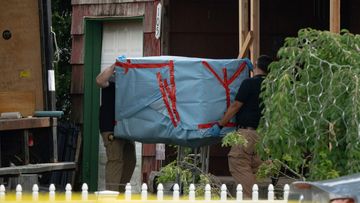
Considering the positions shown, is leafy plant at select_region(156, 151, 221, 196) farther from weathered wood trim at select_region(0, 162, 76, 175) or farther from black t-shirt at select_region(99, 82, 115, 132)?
black t-shirt at select_region(99, 82, 115, 132)

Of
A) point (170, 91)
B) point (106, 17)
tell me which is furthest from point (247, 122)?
point (106, 17)

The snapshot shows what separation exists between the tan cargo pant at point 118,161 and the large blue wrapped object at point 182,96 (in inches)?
66.5

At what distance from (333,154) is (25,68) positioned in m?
4.43

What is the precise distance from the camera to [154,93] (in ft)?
37.6

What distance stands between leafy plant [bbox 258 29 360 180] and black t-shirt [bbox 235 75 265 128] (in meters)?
1.73

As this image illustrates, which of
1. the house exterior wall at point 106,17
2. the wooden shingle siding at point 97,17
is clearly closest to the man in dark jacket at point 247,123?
the house exterior wall at point 106,17

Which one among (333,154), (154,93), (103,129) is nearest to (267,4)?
(103,129)

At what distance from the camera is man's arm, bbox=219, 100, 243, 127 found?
1117 centimetres

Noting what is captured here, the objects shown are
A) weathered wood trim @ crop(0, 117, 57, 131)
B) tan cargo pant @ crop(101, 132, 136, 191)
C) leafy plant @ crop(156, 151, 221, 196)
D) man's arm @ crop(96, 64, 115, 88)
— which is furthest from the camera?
tan cargo pant @ crop(101, 132, 136, 191)

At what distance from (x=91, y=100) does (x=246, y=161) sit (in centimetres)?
557

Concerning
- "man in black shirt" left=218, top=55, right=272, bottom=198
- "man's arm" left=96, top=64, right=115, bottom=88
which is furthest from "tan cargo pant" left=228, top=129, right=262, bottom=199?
"man's arm" left=96, top=64, right=115, bottom=88

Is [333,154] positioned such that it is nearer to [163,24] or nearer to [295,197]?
[295,197]

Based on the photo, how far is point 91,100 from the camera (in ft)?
54.2

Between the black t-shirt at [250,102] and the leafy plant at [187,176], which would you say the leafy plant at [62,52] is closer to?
the leafy plant at [187,176]
